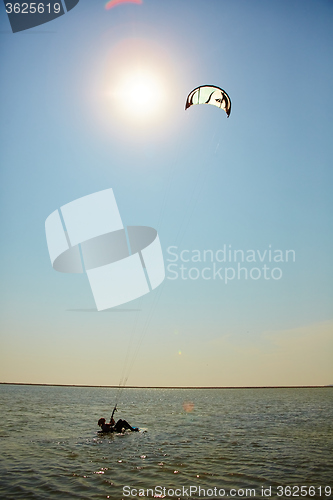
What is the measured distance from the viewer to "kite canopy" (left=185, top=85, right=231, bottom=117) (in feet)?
48.1

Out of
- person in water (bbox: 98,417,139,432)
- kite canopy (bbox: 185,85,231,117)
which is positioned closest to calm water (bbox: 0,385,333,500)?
person in water (bbox: 98,417,139,432)

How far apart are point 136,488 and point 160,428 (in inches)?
499

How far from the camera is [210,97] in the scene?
14945 millimetres

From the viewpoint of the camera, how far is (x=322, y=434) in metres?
19.2

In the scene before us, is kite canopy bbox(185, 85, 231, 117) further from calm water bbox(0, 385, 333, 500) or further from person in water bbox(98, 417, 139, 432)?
person in water bbox(98, 417, 139, 432)

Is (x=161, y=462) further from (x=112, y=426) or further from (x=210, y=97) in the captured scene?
(x=210, y=97)

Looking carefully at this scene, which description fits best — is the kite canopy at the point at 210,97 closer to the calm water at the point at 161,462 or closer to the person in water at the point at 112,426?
the calm water at the point at 161,462

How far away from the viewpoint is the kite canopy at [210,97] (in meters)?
14.7

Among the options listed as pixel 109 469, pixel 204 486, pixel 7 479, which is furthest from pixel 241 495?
pixel 7 479

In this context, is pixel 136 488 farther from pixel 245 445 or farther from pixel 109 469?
pixel 245 445

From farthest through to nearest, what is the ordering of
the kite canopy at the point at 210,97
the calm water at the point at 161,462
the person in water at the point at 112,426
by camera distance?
the person in water at the point at 112,426 → the kite canopy at the point at 210,97 → the calm water at the point at 161,462

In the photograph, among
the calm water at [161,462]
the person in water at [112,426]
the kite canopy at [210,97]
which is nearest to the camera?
the calm water at [161,462]

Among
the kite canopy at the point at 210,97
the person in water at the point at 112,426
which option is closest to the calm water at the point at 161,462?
the person in water at the point at 112,426

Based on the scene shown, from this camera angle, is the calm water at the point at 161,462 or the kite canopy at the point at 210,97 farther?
the kite canopy at the point at 210,97
